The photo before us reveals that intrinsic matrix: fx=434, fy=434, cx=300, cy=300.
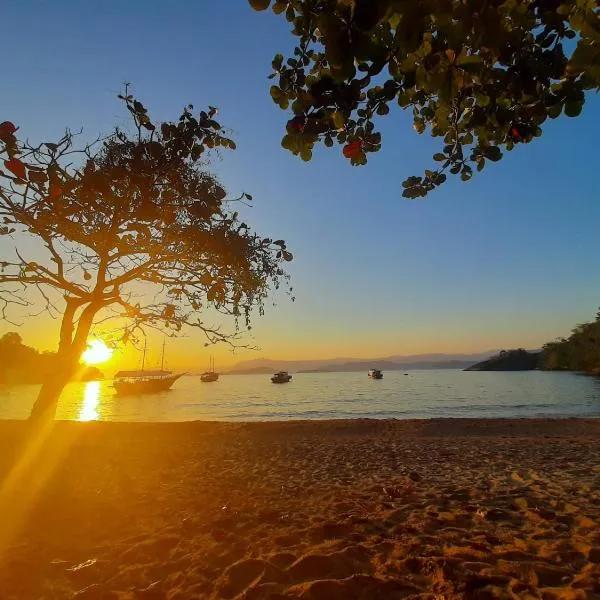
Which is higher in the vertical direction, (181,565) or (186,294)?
(186,294)

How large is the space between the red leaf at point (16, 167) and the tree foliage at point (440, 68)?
4.39 meters

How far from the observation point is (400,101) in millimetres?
3061

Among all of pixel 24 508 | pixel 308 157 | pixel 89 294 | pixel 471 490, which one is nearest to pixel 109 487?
pixel 24 508

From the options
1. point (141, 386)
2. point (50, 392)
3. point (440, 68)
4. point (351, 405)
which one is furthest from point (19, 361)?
point (440, 68)

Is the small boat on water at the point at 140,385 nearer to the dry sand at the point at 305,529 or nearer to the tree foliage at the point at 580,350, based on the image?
the dry sand at the point at 305,529

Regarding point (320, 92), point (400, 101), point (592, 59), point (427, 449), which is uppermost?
point (400, 101)

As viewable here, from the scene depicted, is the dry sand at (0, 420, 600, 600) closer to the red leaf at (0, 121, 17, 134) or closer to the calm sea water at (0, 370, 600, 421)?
the red leaf at (0, 121, 17, 134)

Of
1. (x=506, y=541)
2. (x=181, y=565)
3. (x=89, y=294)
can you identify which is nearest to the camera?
(x=181, y=565)

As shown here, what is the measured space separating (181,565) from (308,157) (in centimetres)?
376

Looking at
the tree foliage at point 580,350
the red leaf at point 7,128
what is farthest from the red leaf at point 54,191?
the tree foliage at point 580,350

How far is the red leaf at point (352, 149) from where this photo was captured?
324cm

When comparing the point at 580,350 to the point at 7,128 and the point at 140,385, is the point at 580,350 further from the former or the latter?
the point at 7,128

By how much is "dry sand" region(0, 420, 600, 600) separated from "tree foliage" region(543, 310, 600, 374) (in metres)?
107

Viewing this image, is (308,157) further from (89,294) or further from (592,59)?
(89,294)
